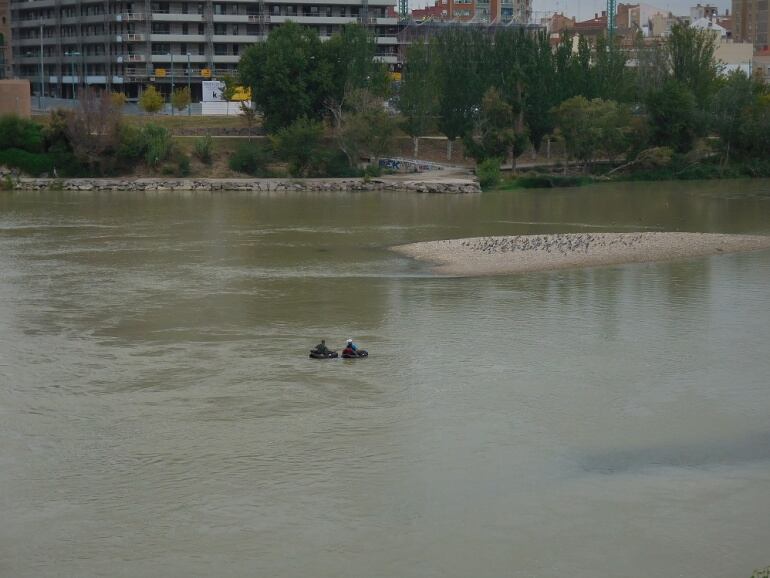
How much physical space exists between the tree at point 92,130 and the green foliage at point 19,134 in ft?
6.35

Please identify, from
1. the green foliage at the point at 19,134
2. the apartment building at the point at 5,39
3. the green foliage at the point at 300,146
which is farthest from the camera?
the apartment building at the point at 5,39

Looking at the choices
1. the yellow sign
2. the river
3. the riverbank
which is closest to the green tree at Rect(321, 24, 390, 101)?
the riverbank

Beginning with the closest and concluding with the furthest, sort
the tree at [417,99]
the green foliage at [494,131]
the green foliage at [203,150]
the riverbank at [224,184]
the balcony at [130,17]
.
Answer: the riverbank at [224,184]
the green foliage at [494,131]
the green foliage at [203,150]
the tree at [417,99]
the balcony at [130,17]

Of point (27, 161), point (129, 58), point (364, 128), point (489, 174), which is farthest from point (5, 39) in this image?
point (489, 174)

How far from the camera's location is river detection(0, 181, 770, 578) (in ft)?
43.3

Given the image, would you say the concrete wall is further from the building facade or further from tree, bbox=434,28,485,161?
the building facade

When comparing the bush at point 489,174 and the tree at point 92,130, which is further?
the tree at point 92,130

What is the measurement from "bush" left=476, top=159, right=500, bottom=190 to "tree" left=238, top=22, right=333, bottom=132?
11119mm

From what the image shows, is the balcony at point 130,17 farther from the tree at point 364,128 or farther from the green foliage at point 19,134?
the tree at point 364,128

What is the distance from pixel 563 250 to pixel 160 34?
57.3 m

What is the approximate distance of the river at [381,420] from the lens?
43.3 feet

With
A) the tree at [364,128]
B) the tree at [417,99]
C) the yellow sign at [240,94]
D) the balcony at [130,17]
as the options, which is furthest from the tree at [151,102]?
the tree at [417,99]

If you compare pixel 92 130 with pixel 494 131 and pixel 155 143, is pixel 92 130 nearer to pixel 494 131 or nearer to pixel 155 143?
pixel 155 143

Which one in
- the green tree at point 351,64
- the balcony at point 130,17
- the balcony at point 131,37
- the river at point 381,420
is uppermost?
the balcony at point 130,17
